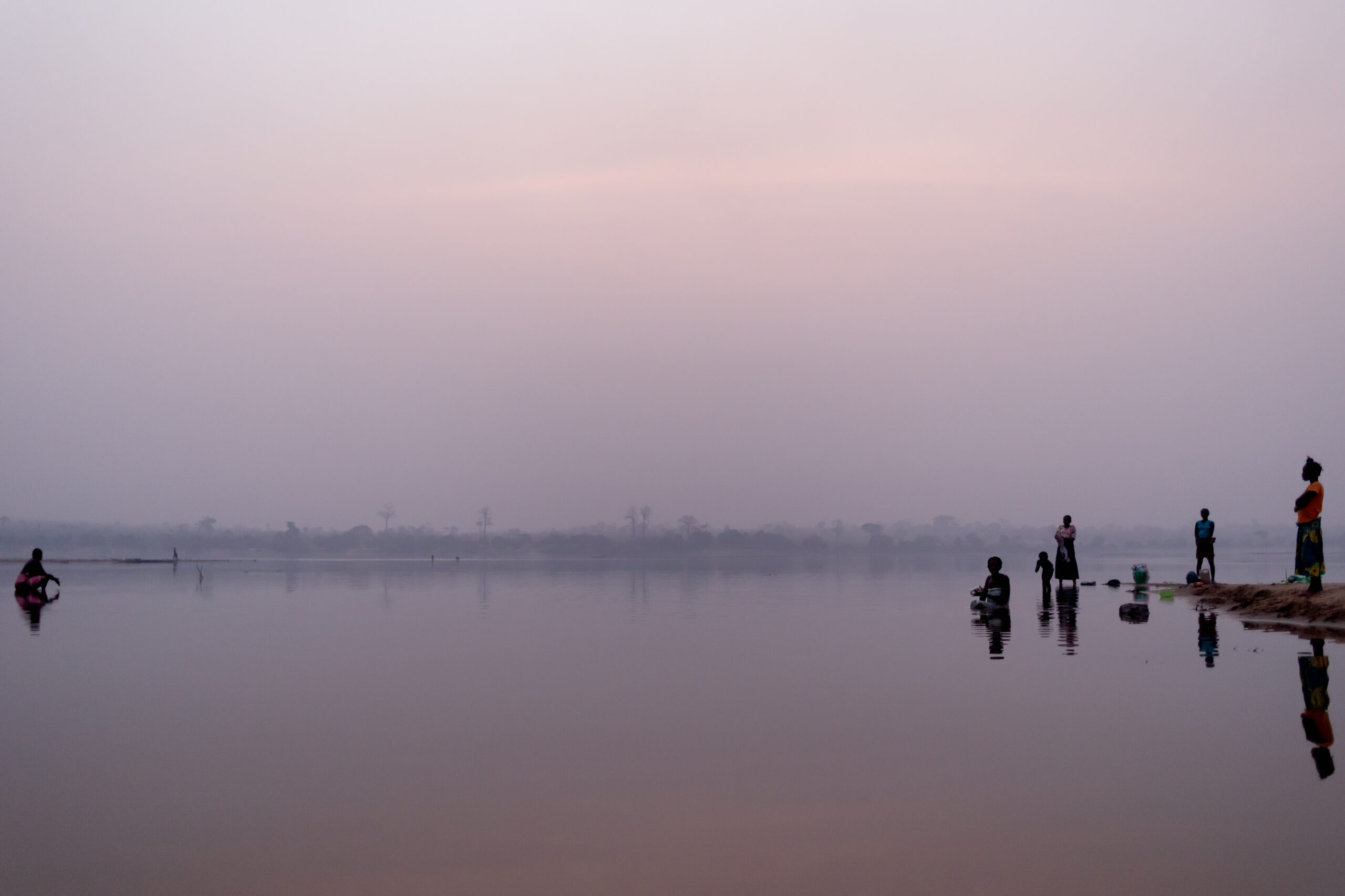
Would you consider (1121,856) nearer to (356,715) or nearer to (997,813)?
(997,813)

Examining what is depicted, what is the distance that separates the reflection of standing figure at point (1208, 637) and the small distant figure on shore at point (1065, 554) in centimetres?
805

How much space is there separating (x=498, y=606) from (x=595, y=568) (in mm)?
42821

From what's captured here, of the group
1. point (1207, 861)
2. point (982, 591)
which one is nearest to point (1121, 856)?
point (1207, 861)

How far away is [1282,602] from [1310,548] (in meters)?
2.04

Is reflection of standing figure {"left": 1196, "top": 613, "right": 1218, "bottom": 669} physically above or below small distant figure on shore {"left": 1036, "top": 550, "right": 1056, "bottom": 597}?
below

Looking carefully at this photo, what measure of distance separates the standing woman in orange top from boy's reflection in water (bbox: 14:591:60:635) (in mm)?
27245

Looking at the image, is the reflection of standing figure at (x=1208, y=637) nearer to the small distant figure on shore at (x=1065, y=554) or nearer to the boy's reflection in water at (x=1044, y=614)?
the boy's reflection in water at (x=1044, y=614)

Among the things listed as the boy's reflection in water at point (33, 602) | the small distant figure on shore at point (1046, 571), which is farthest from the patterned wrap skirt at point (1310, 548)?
the boy's reflection in water at point (33, 602)

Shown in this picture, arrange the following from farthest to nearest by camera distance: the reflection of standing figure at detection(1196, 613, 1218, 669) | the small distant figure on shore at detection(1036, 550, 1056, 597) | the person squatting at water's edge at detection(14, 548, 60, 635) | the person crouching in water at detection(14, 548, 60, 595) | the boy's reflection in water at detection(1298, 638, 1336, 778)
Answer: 1. the person crouching in water at detection(14, 548, 60, 595)
2. the person squatting at water's edge at detection(14, 548, 60, 635)
3. the small distant figure on shore at detection(1036, 550, 1056, 597)
4. the reflection of standing figure at detection(1196, 613, 1218, 669)
5. the boy's reflection in water at detection(1298, 638, 1336, 778)

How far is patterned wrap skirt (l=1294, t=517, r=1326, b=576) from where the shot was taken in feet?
71.1

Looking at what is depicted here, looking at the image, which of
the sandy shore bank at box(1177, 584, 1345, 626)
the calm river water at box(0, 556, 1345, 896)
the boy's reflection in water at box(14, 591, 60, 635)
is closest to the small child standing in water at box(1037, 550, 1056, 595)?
the sandy shore bank at box(1177, 584, 1345, 626)

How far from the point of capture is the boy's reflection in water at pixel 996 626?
1770 centimetres

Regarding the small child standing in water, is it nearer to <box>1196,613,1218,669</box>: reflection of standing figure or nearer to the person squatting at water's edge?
<box>1196,613,1218,669</box>: reflection of standing figure

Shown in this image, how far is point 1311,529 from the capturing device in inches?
856
